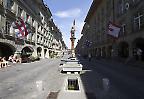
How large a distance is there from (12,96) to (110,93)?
183 inches

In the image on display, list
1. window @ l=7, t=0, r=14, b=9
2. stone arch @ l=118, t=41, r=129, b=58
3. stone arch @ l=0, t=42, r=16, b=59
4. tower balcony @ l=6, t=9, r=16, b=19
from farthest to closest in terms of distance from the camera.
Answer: stone arch @ l=118, t=41, r=129, b=58
stone arch @ l=0, t=42, r=16, b=59
window @ l=7, t=0, r=14, b=9
tower balcony @ l=6, t=9, r=16, b=19

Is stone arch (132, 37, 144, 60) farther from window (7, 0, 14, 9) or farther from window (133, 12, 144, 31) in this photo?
window (7, 0, 14, 9)

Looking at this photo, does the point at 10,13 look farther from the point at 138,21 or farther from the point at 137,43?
the point at 137,43

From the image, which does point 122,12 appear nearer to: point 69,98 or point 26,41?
point 26,41

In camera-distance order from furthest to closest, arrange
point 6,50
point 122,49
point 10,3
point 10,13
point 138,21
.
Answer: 1. point 122,49
2. point 6,50
3. point 10,3
4. point 10,13
5. point 138,21

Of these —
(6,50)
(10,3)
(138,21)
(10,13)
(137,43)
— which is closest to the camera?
(138,21)

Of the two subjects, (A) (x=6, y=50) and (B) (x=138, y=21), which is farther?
(A) (x=6, y=50)

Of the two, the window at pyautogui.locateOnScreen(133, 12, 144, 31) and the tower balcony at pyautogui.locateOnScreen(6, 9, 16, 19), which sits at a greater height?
the tower balcony at pyautogui.locateOnScreen(6, 9, 16, 19)

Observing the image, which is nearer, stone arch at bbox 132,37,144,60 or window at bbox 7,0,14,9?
stone arch at bbox 132,37,144,60

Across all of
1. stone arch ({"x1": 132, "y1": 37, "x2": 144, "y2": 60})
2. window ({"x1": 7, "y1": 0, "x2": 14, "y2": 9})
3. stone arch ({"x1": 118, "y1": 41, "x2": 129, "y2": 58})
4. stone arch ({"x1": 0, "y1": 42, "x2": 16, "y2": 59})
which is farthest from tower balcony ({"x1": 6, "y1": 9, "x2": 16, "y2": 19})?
stone arch ({"x1": 132, "y1": 37, "x2": 144, "y2": 60})

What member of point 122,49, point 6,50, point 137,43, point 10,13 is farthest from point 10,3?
point 137,43

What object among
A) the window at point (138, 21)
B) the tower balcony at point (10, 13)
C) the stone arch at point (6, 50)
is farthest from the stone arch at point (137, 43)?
the tower balcony at point (10, 13)

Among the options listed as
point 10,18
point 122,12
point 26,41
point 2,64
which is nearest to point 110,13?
point 122,12

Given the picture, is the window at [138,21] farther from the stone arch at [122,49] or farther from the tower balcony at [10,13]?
the tower balcony at [10,13]
